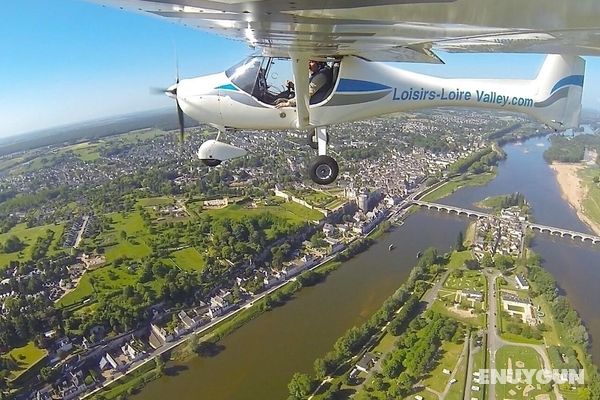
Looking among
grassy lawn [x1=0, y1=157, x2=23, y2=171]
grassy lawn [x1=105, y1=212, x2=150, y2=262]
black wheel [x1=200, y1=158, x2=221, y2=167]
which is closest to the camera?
black wheel [x1=200, y1=158, x2=221, y2=167]

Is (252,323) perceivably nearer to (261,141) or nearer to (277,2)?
A: (277,2)

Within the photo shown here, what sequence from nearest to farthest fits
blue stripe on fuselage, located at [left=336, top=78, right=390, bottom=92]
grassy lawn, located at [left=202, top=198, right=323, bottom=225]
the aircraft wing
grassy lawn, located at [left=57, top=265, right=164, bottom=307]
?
1. the aircraft wing
2. blue stripe on fuselage, located at [left=336, top=78, right=390, bottom=92]
3. grassy lawn, located at [left=57, top=265, right=164, bottom=307]
4. grassy lawn, located at [left=202, top=198, right=323, bottom=225]

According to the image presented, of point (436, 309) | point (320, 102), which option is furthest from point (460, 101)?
point (436, 309)

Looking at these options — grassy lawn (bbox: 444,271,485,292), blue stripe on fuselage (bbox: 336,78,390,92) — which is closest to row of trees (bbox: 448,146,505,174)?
grassy lawn (bbox: 444,271,485,292)

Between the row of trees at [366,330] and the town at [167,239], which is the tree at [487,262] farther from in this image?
the row of trees at [366,330]

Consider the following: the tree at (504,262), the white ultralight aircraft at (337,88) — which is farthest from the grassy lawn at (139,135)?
the white ultralight aircraft at (337,88)

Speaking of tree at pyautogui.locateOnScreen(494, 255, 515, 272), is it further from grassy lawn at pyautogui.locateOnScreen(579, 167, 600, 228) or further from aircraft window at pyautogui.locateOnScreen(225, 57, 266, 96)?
aircraft window at pyautogui.locateOnScreen(225, 57, 266, 96)

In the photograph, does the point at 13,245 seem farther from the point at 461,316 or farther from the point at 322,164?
the point at 322,164
